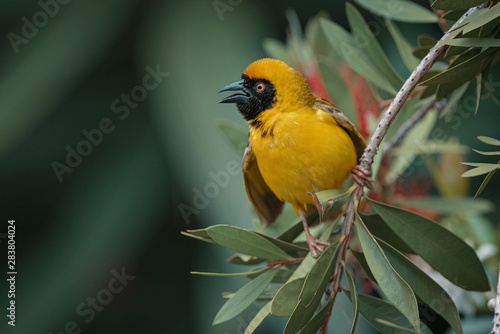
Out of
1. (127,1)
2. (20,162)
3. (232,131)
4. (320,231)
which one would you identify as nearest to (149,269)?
(20,162)

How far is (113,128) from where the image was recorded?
155cm

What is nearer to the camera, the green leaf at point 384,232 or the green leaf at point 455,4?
the green leaf at point 455,4

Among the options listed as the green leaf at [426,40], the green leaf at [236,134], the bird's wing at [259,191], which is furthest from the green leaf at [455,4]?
the green leaf at [236,134]

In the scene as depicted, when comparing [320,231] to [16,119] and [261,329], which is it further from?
[16,119]

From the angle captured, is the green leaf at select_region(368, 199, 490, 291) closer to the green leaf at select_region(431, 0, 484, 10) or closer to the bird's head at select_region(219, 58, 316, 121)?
the green leaf at select_region(431, 0, 484, 10)

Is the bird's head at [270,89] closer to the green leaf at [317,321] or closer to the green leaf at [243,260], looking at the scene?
the green leaf at [243,260]

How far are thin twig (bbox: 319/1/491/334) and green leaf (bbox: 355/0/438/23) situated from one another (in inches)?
11.0

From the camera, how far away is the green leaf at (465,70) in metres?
0.62

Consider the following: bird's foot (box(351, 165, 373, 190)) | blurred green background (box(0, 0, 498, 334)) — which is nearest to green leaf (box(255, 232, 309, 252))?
bird's foot (box(351, 165, 373, 190))

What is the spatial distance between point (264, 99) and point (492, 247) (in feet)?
1.75

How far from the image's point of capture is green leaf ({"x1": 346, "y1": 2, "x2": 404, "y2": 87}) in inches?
35.2

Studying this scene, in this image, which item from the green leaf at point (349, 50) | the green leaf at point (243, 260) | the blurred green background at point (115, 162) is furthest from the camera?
the blurred green background at point (115, 162)

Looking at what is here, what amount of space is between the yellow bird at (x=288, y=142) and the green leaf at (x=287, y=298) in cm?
21

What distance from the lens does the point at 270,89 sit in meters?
1.00
